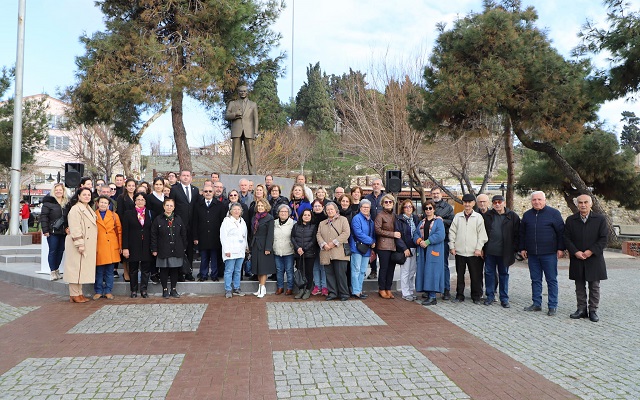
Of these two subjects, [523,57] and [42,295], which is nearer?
[42,295]

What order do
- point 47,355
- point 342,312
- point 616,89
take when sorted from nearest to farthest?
point 47,355 → point 342,312 → point 616,89

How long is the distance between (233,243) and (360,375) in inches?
152

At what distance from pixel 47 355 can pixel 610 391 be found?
210 inches

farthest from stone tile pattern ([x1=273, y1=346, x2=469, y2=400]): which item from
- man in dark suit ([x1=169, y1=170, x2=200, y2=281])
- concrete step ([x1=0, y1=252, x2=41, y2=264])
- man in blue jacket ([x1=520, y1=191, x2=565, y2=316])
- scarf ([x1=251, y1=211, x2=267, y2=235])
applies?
concrete step ([x1=0, y1=252, x2=41, y2=264])

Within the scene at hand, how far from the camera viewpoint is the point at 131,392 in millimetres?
3953

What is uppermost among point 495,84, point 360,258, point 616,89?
point 495,84

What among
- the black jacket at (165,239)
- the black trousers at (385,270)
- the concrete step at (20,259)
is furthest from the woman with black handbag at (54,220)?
the black trousers at (385,270)

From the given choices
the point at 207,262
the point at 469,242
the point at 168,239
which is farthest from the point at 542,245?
the point at 168,239

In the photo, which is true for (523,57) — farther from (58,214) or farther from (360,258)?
(58,214)

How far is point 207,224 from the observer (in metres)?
8.09

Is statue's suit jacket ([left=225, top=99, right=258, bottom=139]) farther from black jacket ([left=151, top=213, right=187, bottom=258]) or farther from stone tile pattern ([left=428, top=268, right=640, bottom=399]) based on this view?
stone tile pattern ([left=428, top=268, right=640, bottom=399])

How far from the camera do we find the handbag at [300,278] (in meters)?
7.68

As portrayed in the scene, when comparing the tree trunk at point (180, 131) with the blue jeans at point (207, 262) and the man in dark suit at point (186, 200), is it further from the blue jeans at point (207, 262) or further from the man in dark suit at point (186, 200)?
the blue jeans at point (207, 262)

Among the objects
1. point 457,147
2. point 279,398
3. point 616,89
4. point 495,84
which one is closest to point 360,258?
point 279,398
